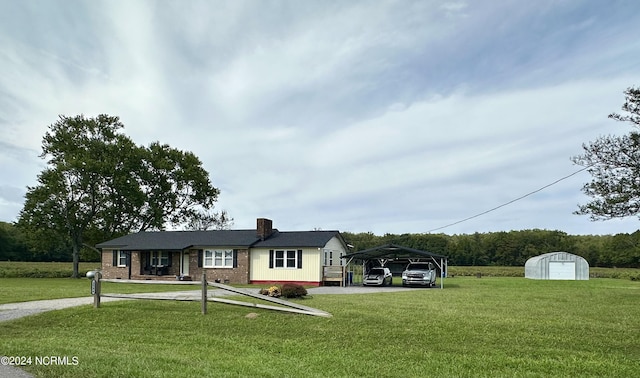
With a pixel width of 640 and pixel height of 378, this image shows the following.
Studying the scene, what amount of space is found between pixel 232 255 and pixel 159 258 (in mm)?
6105

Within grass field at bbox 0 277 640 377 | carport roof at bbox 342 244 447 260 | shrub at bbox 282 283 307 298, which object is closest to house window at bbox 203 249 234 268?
carport roof at bbox 342 244 447 260

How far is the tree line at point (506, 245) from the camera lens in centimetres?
7381

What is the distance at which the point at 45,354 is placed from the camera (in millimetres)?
8500

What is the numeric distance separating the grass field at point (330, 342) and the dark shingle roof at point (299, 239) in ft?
58.7

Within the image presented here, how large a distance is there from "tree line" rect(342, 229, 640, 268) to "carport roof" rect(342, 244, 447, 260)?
37.1 metres

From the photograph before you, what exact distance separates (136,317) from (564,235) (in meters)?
76.0

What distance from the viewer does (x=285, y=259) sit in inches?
1335

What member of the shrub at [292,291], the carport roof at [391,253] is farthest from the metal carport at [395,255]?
the shrub at [292,291]

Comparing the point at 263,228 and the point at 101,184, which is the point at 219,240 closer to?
the point at 263,228

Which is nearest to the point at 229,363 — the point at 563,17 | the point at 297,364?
the point at 297,364

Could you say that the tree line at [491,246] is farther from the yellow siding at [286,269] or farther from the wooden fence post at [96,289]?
the wooden fence post at [96,289]

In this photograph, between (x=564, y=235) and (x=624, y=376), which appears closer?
(x=624, y=376)

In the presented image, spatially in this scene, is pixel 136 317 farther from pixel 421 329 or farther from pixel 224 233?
pixel 224 233

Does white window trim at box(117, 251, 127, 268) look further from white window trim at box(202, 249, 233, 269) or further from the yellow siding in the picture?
the yellow siding
